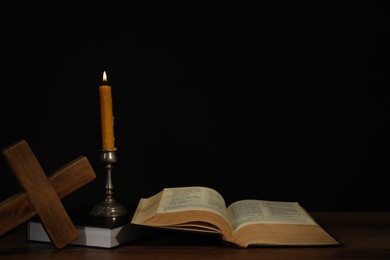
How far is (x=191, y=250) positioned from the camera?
1080 millimetres

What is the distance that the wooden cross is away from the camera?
1.02m

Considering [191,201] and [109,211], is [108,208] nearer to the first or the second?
[109,211]

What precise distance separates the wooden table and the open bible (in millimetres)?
24

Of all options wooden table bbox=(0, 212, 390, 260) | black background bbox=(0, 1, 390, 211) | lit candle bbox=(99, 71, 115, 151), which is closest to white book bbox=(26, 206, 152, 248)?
wooden table bbox=(0, 212, 390, 260)

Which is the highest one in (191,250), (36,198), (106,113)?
(106,113)

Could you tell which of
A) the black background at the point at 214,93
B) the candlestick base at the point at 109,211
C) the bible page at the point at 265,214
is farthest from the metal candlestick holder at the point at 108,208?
the black background at the point at 214,93

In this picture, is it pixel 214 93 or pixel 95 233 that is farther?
pixel 214 93

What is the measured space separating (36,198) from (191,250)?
1.19ft

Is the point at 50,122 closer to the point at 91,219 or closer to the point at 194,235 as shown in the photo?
the point at 91,219

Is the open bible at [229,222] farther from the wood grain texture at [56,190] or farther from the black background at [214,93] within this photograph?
the black background at [214,93]

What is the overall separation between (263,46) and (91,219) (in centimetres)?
89

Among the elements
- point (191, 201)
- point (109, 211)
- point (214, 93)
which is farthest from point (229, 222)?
point (214, 93)

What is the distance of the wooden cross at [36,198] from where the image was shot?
1.02 meters

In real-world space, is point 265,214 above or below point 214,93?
below
